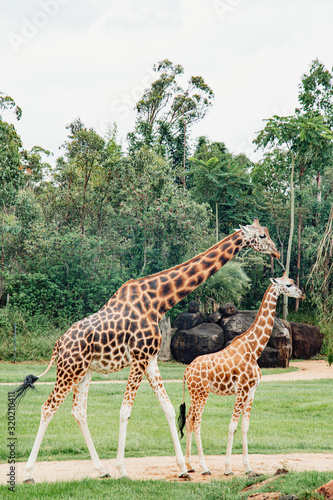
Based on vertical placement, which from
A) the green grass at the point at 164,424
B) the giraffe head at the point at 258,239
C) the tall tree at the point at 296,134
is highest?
the tall tree at the point at 296,134

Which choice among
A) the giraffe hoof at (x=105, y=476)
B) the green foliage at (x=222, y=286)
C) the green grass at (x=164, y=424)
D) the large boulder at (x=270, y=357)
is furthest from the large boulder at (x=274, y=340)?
the giraffe hoof at (x=105, y=476)

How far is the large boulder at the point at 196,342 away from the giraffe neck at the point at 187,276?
1333cm

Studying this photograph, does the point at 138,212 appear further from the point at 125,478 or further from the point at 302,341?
the point at 125,478

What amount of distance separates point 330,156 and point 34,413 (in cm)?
2338

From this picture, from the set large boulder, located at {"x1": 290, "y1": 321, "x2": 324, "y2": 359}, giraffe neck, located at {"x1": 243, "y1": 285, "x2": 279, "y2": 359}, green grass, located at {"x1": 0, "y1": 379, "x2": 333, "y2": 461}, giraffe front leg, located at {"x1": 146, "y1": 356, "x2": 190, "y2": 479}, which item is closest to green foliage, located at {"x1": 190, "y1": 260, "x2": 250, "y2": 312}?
large boulder, located at {"x1": 290, "y1": 321, "x2": 324, "y2": 359}

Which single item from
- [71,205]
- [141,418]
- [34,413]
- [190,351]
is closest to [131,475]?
[141,418]

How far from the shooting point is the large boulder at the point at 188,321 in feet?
69.7

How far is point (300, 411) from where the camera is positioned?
12.1 metres

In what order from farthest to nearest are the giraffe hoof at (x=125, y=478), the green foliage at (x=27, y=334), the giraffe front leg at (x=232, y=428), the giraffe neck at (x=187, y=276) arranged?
the green foliage at (x=27, y=334) < the giraffe neck at (x=187, y=276) < the giraffe front leg at (x=232, y=428) < the giraffe hoof at (x=125, y=478)

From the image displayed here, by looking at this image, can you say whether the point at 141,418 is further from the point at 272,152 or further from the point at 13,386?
the point at 272,152

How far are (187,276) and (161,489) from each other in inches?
103

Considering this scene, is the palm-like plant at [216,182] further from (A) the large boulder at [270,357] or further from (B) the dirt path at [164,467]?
(B) the dirt path at [164,467]

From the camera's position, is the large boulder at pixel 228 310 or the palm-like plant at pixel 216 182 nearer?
the large boulder at pixel 228 310

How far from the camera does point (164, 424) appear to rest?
10.5m
